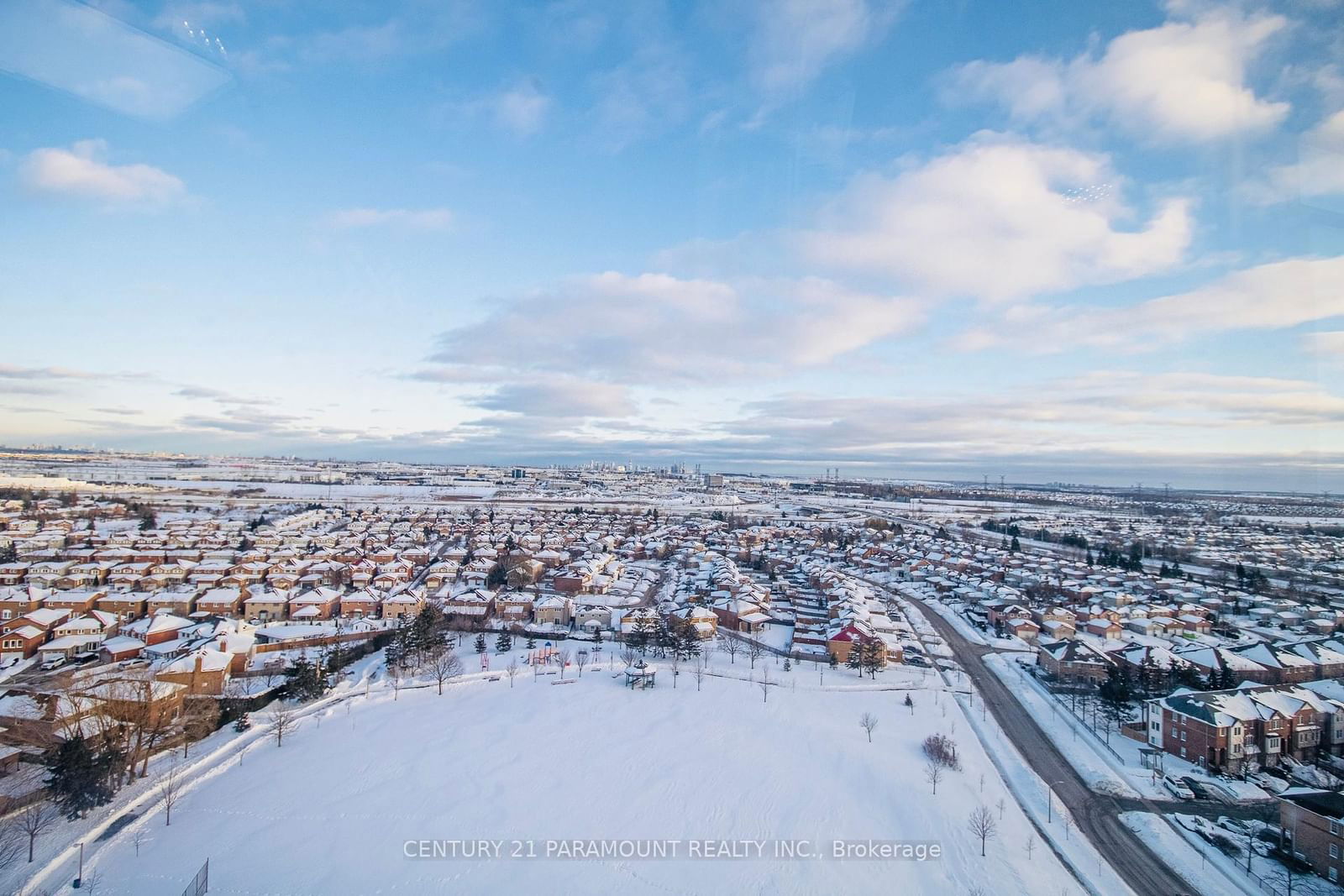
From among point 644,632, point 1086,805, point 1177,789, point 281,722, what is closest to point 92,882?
point 281,722

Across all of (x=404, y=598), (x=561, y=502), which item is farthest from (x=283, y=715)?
(x=561, y=502)

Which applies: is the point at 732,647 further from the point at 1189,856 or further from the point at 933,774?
the point at 1189,856

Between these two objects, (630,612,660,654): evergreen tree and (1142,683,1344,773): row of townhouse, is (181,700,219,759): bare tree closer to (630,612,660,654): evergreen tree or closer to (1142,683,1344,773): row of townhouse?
(630,612,660,654): evergreen tree

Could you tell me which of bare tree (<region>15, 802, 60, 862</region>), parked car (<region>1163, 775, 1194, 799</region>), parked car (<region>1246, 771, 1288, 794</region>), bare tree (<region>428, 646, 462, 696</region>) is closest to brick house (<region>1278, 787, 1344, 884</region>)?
parked car (<region>1163, 775, 1194, 799</region>)

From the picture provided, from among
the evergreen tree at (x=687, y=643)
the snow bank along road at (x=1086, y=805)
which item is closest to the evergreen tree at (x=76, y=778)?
the evergreen tree at (x=687, y=643)

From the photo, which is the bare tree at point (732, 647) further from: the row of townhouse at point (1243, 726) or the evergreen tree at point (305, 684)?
the evergreen tree at point (305, 684)
